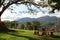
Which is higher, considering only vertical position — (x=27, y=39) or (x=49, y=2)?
(x=49, y=2)

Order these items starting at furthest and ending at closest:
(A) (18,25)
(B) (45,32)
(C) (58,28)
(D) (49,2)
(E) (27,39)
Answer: (A) (18,25) → (D) (49,2) → (C) (58,28) → (B) (45,32) → (E) (27,39)

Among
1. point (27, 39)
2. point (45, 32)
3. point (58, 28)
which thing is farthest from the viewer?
point (58, 28)

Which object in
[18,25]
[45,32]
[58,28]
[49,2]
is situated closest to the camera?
[45,32]

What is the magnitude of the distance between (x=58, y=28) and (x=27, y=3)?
4805 mm

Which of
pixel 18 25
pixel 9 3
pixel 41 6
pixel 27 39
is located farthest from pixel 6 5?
pixel 18 25

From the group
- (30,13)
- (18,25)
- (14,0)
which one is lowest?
(18,25)

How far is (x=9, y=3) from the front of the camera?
20.5 metres

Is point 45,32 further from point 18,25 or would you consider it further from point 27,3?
point 18,25

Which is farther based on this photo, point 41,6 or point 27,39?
point 41,6

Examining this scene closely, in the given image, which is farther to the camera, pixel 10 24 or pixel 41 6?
pixel 10 24

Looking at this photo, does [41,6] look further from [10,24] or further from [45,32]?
[10,24]

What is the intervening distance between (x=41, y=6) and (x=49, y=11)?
1004 millimetres

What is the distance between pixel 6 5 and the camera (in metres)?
20.5

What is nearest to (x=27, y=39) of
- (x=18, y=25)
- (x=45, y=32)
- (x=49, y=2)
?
(x=45, y=32)
